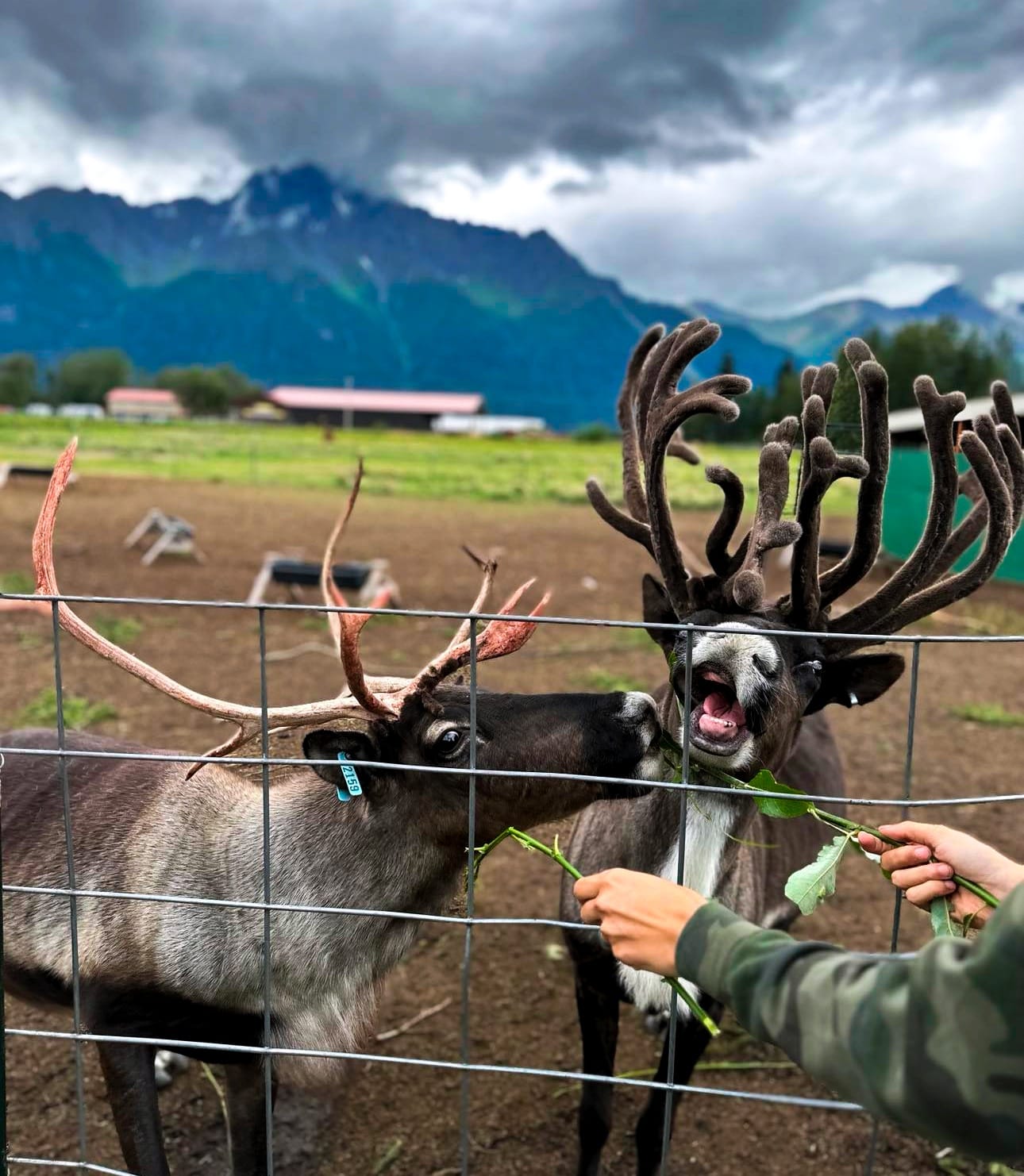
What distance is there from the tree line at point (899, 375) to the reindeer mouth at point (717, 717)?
1.13 m

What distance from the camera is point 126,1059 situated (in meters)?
2.47

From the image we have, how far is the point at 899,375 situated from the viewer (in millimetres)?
20016

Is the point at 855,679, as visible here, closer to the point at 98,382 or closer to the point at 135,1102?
the point at 135,1102

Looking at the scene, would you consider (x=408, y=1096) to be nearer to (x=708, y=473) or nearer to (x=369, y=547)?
(x=708, y=473)

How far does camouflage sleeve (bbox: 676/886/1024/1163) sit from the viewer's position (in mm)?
1157

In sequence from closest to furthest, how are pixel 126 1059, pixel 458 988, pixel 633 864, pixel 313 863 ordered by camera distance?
pixel 126 1059 < pixel 313 863 < pixel 633 864 < pixel 458 988

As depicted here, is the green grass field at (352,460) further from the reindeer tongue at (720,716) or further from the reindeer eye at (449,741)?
the reindeer eye at (449,741)

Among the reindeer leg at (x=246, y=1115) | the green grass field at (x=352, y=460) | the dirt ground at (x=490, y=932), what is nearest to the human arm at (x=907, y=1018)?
the dirt ground at (x=490, y=932)

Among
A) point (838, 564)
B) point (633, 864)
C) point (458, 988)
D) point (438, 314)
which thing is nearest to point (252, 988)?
point (633, 864)

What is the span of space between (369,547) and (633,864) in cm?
1450

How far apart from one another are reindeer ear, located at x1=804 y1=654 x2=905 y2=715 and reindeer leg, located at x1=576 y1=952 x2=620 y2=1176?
1.11 metres

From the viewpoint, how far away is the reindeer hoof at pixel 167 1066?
11.5ft

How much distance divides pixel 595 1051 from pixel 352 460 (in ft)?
142

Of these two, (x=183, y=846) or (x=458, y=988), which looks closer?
(x=183, y=846)
